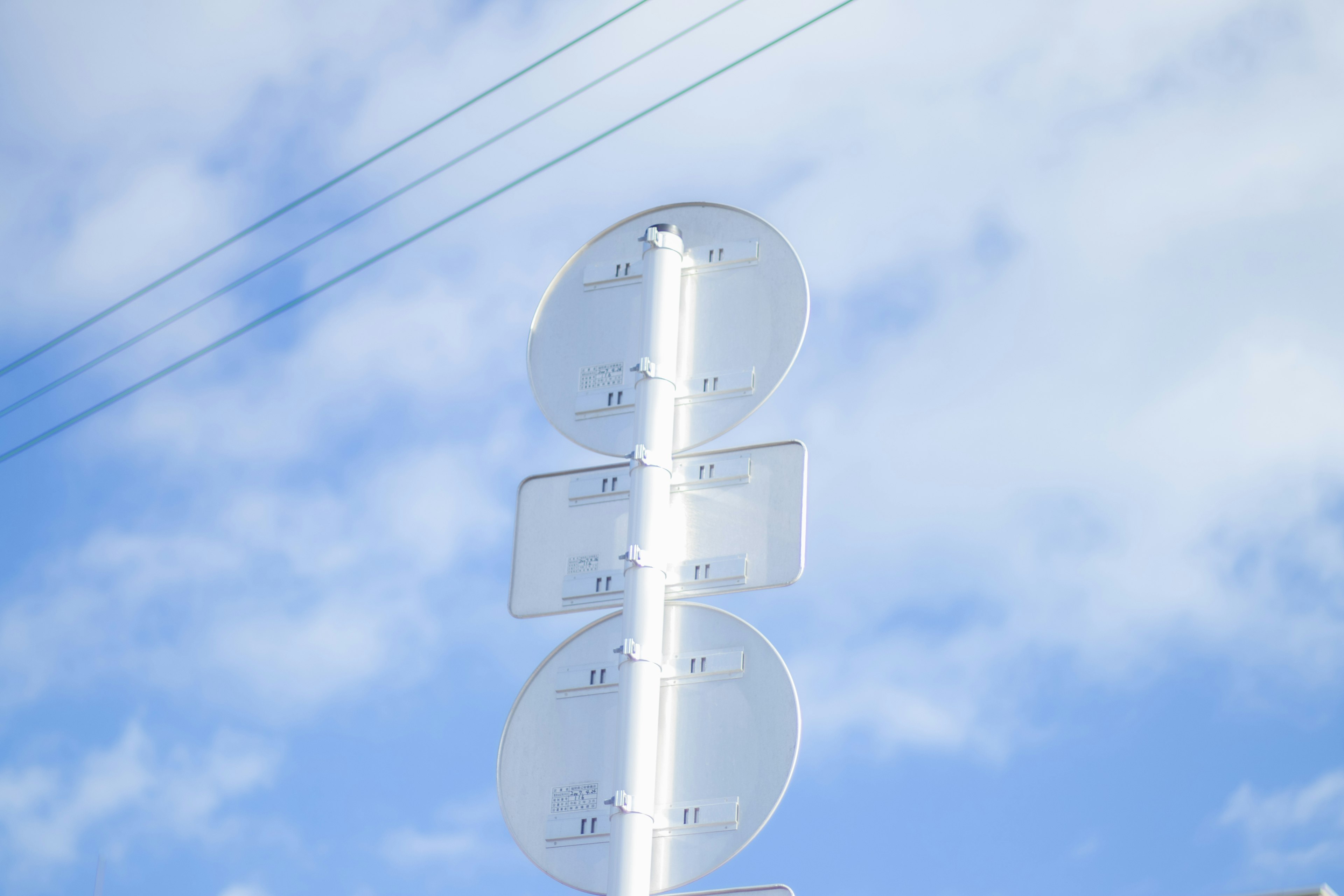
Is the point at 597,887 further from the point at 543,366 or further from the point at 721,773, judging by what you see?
the point at 543,366

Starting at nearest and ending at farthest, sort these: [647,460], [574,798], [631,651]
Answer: [631,651], [574,798], [647,460]

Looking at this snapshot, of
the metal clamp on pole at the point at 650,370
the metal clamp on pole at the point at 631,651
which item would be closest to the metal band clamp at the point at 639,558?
the metal clamp on pole at the point at 631,651

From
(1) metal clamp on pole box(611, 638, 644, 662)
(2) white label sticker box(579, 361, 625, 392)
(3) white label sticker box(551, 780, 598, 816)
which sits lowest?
(3) white label sticker box(551, 780, 598, 816)

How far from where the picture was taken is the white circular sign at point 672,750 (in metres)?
7.62

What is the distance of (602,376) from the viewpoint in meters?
8.76

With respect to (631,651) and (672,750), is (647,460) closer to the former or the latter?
(631,651)

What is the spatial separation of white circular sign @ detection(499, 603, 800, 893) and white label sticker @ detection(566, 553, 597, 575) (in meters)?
0.32

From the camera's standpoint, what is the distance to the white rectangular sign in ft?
26.5

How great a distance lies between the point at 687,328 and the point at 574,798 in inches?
109

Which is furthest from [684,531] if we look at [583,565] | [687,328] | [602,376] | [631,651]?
[687,328]

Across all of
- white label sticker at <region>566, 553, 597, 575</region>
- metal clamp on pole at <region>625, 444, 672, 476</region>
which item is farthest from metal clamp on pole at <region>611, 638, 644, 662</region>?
metal clamp on pole at <region>625, 444, 672, 476</region>

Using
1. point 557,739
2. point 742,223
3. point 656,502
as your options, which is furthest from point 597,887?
point 742,223

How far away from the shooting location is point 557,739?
8.08 metres

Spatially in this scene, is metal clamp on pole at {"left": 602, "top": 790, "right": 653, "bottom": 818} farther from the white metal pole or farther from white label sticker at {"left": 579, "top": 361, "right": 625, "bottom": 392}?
white label sticker at {"left": 579, "top": 361, "right": 625, "bottom": 392}
